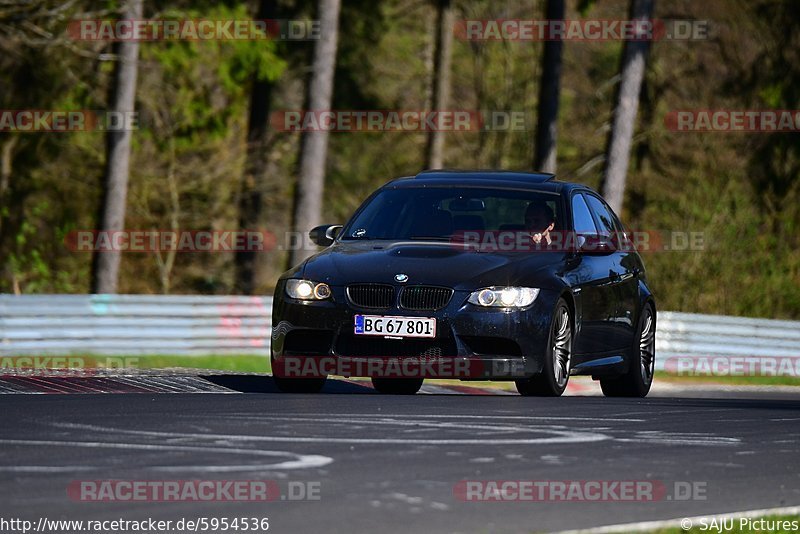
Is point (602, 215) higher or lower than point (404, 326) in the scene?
higher

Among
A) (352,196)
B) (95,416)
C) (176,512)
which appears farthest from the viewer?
(352,196)

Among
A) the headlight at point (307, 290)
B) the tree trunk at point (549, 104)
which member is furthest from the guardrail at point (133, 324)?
the tree trunk at point (549, 104)

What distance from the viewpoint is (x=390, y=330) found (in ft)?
37.9

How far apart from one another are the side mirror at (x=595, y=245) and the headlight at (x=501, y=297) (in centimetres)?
139

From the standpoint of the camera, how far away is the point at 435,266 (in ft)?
38.8

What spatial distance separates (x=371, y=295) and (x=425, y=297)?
38cm

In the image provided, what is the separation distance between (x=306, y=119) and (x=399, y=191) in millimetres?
12143

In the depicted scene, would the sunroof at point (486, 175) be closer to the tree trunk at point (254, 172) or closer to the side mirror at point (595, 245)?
the side mirror at point (595, 245)

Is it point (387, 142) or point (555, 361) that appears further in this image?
point (387, 142)

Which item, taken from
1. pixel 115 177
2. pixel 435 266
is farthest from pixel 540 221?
pixel 115 177

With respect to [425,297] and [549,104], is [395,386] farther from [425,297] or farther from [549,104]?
[549,104]

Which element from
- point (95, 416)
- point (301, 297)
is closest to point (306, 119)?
point (301, 297)

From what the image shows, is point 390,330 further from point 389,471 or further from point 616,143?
point 616,143

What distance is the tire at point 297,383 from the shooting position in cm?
1235
